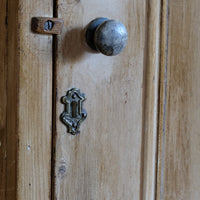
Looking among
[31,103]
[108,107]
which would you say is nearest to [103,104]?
[108,107]

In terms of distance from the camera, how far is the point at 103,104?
16.6 inches

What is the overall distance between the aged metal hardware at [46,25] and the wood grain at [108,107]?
0.4 inches

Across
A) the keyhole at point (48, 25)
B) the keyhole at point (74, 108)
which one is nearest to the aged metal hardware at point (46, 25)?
the keyhole at point (48, 25)

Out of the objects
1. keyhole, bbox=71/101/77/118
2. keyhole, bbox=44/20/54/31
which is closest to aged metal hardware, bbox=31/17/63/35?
keyhole, bbox=44/20/54/31

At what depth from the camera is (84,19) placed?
396 mm

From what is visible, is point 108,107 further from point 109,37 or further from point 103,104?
point 109,37

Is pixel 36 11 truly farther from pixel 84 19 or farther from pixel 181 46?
pixel 181 46

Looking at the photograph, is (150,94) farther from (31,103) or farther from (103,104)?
(31,103)

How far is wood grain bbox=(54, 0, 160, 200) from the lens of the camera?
391mm

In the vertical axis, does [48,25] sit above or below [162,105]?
above

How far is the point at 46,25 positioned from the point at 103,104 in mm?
145

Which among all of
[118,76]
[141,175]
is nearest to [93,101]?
[118,76]

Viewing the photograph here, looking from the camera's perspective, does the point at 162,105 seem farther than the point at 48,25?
Yes

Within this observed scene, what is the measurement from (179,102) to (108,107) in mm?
154
